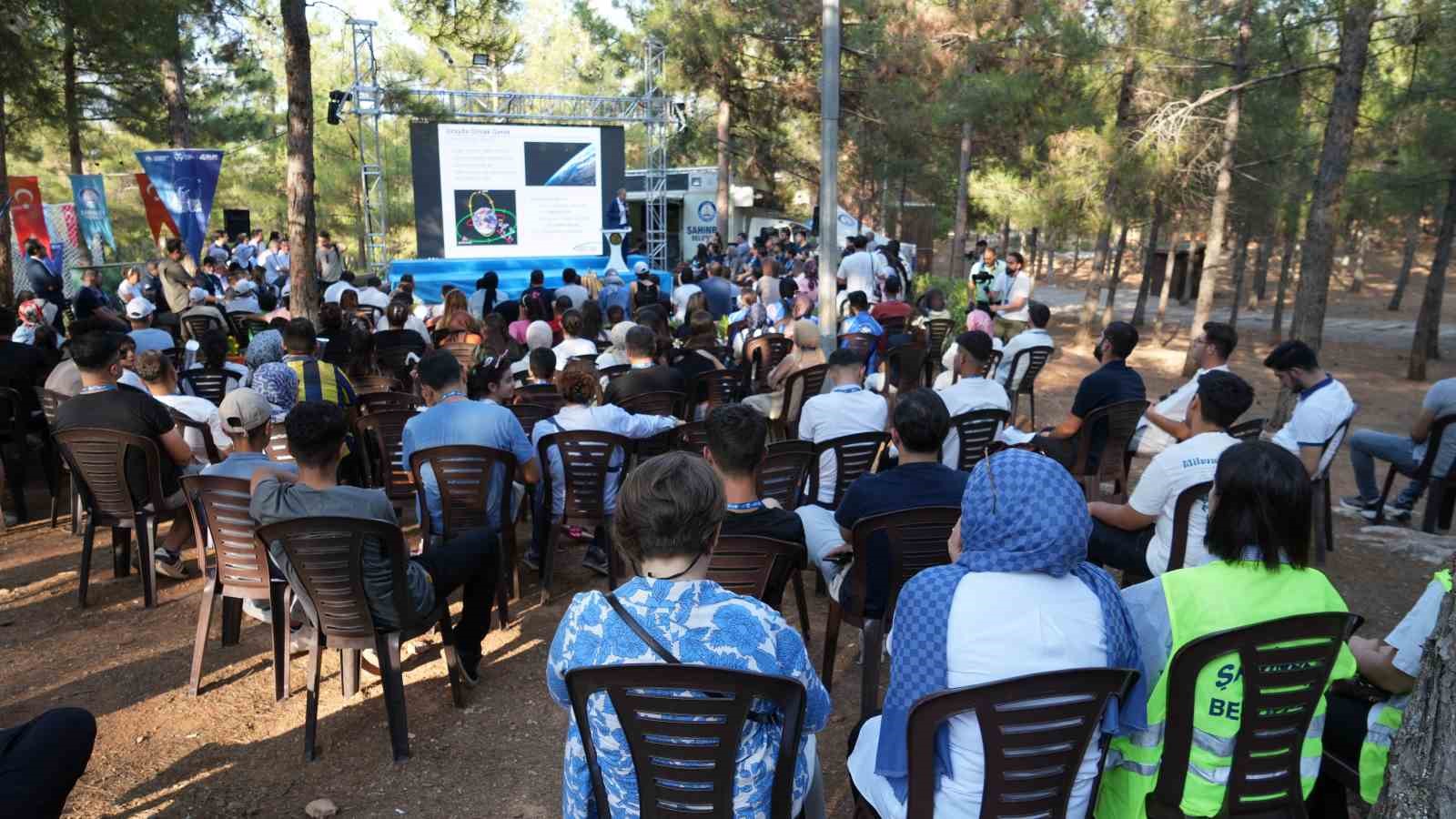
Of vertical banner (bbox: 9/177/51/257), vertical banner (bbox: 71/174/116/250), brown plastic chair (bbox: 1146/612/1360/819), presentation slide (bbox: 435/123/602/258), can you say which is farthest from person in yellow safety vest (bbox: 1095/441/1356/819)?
presentation slide (bbox: 435/123/602/258)

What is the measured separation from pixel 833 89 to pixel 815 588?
4011 mm

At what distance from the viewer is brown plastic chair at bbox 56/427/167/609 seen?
4027 millimetres

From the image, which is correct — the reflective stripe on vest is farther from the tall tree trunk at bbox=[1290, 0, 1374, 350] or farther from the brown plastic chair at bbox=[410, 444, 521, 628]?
the tall tree trunk at bbox=[1290, 0, 1374, 350]

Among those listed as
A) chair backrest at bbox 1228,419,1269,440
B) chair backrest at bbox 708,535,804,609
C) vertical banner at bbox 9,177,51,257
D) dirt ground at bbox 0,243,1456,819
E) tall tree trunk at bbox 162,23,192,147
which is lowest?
dirt ground at bbox 0,243,1456,819

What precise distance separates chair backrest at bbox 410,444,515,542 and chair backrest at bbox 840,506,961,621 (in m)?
1.66

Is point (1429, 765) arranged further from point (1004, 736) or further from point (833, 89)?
point (833, 89)

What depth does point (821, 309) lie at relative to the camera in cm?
723

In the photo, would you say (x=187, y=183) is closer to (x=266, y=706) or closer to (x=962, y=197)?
(x=266, y=706)

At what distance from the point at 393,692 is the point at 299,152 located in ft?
18.5

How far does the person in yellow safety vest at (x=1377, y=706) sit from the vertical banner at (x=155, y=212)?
40.7 ft

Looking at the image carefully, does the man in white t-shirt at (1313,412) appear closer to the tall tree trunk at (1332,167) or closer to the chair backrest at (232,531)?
the tall tree trunk at (1332,167)

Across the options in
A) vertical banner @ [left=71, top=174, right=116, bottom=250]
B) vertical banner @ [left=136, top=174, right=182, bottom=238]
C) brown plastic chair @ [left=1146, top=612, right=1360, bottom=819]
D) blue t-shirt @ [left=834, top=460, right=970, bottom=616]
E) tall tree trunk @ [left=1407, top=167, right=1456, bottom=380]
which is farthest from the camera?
vertical banner @ [left=71, top=174, right=116, bottom=250]

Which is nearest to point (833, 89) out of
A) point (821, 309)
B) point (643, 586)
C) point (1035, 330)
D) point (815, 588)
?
point (821, 309)

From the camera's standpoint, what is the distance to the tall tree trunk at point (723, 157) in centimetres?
2073
